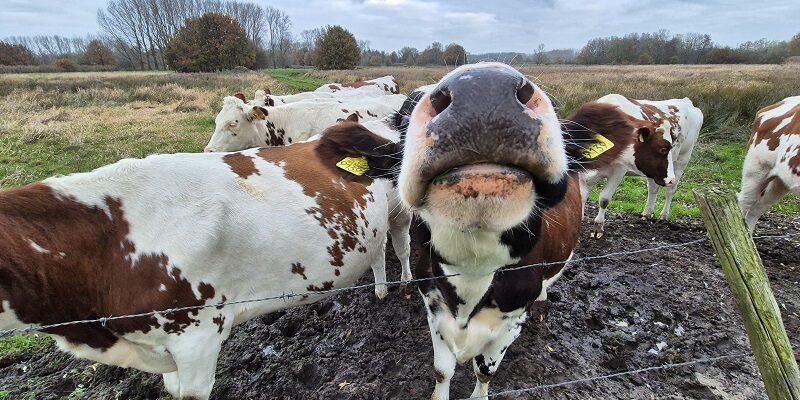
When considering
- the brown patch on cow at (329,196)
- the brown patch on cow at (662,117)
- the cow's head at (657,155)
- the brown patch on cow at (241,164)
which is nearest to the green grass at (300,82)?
the brown patch on cow at (662,117)

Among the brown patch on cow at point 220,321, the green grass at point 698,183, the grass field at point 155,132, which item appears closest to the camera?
the brown patch on cow at point 220,321

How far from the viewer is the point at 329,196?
3520mm

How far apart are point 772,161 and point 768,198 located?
0.54 m

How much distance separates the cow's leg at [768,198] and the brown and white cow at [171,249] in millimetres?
5638

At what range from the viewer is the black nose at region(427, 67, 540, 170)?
1304 millimetres

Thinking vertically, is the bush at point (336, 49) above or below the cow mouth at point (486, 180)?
above

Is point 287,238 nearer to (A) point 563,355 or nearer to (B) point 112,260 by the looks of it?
(B) point 112,260

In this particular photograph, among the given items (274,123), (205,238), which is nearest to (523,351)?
(205,238)

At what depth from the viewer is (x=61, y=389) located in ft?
11.4

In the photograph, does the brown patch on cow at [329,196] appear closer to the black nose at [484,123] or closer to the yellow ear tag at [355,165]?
the yellow ear tag at [355,165]

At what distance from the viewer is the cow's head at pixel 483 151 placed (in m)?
1.31

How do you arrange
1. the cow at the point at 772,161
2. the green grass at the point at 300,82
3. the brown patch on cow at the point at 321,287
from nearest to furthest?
1. the brown patch on cow at the point at 321,287
2. the cow at the point at 772,161
3. the green grass at the point at 300,82

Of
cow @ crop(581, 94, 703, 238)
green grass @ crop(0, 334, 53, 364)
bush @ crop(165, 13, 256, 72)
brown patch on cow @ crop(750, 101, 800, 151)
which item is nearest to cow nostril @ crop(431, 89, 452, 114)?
cow @ crop(581, 94, 703, 238)

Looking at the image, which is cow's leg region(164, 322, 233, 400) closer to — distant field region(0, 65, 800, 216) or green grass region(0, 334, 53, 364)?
green grass region(0, 334, 53, 364)
